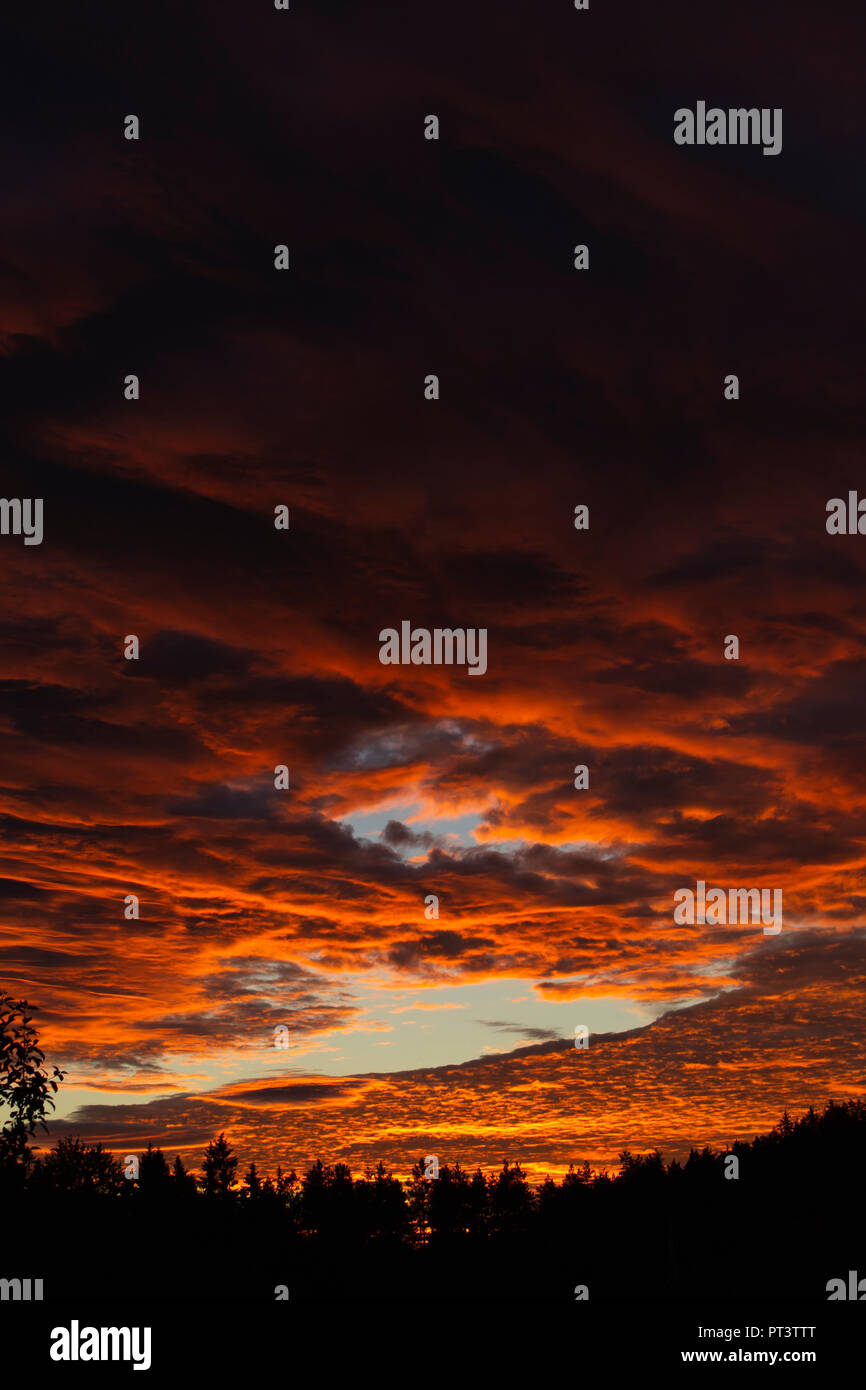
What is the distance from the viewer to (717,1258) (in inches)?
6142

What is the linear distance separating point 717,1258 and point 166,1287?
8753 cm

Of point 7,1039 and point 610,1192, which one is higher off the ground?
point 7,1039

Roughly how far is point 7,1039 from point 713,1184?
15397 centimetres
